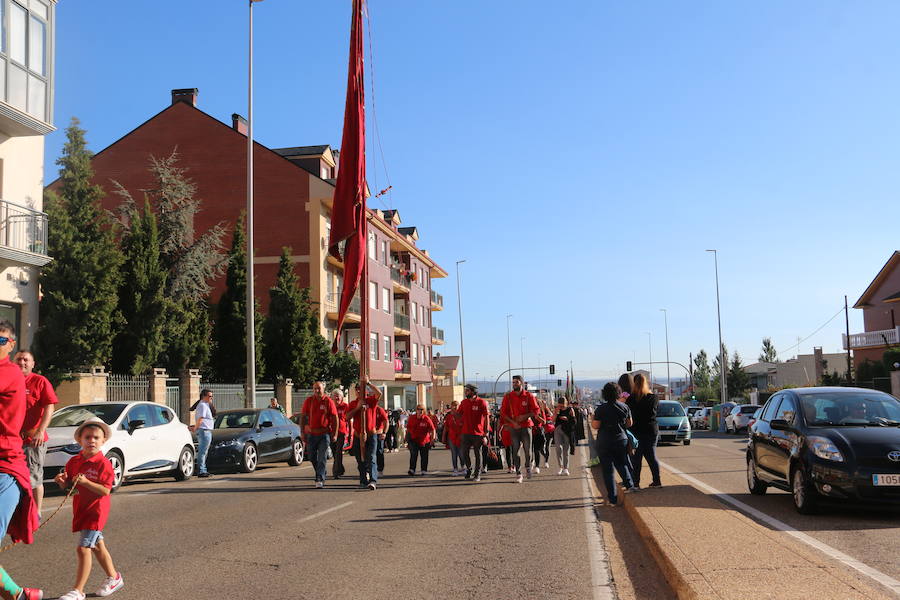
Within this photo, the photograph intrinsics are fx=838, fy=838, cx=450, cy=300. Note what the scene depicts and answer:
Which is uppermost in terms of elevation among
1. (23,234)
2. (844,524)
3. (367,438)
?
(23,234)

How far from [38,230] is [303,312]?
51.2ft

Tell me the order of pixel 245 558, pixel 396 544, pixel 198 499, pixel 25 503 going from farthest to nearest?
pixel 198 499
pixel 396 544
pixel 245 558
pixel 25 503

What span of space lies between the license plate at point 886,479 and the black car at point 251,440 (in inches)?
506

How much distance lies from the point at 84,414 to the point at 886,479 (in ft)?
40.5

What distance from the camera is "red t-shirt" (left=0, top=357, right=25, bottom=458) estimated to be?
477 centimetres

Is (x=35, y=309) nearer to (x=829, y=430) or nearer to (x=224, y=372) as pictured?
(x=224, y=372)

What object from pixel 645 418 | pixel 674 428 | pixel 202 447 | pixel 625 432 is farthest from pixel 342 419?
pixel 674 428

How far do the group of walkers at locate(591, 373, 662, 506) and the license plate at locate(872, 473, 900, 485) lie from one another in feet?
9.94

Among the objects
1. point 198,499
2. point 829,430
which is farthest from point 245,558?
point 829,430

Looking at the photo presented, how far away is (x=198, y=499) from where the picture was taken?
1266 centimetres

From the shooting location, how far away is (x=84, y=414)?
14531 millimetres

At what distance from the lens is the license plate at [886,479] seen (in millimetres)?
8898

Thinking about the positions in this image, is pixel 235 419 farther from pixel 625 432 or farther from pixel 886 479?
pixel 886 479

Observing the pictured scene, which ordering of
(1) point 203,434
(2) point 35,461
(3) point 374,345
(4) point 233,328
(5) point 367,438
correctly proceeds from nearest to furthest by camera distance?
(2) point 35,461 < (5) point 367,438 < (1) point 203,434 < (4) point 233,328 < (3) point 374,345
